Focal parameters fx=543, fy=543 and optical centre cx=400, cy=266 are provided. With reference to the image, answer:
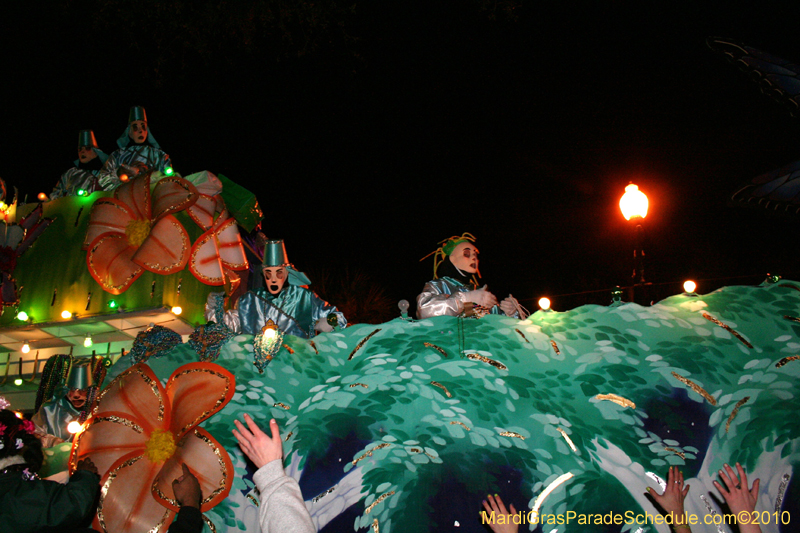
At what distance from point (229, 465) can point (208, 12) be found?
4.95 metres

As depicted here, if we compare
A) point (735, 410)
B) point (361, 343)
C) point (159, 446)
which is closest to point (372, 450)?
point (361, 343)

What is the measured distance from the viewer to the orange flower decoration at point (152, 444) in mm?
2639

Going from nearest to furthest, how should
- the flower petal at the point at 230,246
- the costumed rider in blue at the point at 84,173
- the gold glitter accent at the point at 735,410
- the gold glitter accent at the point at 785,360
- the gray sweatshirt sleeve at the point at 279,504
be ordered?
the gray sweatshirt sleeve at the point at 279,504, the gold glitter accent at the point at 735,410, the gold glitter accent at the point at 785,360, the flower petal at the point at 230,246, the costumed rider in blue at the point at 84,173

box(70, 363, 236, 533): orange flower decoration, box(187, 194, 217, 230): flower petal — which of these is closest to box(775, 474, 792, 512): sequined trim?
box(70, 363, 236, 533): orange flower decoration

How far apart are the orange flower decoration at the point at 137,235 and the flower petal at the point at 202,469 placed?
2337 mm

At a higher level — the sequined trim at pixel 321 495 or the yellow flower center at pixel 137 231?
the yellow flower center at pixel 137 231

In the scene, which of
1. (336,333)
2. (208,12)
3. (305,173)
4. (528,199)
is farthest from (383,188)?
(336,333)

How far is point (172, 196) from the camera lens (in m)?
4.75

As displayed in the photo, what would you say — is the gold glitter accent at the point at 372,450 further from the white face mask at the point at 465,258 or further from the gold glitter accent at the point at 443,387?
the white face mask at the point at 465,258

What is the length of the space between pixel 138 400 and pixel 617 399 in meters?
2.47

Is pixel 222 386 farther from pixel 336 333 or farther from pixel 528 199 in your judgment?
pixel 528 199

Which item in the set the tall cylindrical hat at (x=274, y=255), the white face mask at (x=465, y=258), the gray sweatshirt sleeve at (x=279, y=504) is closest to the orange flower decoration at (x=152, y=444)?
the tall cylindrical hat at (x=274, y=255)

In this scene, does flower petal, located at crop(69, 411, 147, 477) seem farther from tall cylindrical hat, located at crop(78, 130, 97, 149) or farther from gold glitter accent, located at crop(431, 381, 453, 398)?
tall cylindrical hat, located at crop(78, 130, 97, 149)

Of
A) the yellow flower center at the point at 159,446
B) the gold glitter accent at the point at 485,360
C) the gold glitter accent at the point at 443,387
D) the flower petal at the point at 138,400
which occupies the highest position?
the gold glitter accent at the point at 485,360
